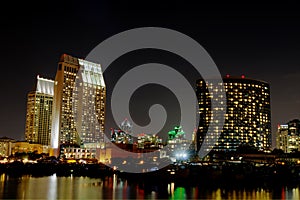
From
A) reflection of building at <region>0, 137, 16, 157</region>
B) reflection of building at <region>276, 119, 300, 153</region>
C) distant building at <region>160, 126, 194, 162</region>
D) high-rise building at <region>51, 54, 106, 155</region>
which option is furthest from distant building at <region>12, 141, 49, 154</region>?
reflection of building at <region>276, 119, 300, 153</region>

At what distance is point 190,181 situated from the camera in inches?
2367

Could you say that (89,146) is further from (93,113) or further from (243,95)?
(243,95)

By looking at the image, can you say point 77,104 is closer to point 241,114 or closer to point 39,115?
point 39,115

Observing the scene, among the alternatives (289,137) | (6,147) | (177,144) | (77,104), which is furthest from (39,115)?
(289,137)

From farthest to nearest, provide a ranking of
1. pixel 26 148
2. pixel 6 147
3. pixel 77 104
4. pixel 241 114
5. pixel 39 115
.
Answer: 1. pixel 39 115
2. pixel 241 114
3. pixel 6 147
4. pixel 26 148
5. pixel 77 104

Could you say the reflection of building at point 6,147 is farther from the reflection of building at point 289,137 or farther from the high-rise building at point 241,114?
the reflection of building at point 289,137

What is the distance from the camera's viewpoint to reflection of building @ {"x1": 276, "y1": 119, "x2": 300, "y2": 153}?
14955 centimetres

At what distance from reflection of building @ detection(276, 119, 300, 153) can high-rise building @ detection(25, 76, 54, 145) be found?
3451 inches

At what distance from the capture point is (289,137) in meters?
153

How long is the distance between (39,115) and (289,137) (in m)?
92.8

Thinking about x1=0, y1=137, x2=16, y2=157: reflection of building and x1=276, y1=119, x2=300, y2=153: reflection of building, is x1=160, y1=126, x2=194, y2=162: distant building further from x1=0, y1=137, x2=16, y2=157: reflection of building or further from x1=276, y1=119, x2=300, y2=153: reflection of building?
x1=0, y1=137, x2=16, y2=157: reflection of building

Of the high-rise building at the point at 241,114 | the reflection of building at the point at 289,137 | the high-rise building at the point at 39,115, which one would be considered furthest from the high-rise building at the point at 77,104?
the reflection of building at the point at 289,137

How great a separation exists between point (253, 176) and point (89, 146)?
65.8 m

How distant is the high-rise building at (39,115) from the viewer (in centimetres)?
14988
